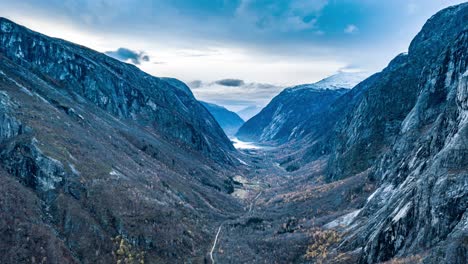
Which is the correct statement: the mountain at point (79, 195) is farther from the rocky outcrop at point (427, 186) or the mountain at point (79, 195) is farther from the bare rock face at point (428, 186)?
the bare rock face at point (428, 186)

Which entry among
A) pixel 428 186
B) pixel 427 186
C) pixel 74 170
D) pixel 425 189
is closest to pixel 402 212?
pixel 425 189

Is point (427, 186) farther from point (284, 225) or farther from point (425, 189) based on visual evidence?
point (284, 225)

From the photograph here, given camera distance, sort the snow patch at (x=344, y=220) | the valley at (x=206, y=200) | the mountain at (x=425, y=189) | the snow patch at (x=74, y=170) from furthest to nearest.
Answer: the snow patch at (x=344, y=220) < the snow patch at (x=74, y=170) < the valley at (x=206, y=200) < the mountain at (x=425, y=189)

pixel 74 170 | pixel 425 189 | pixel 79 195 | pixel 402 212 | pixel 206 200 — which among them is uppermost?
pixel 425 189

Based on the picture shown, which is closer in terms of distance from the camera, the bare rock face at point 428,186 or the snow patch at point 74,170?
the bare rock face at point 428,186

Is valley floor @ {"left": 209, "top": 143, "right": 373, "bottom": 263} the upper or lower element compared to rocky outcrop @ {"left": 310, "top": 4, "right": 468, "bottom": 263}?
lower

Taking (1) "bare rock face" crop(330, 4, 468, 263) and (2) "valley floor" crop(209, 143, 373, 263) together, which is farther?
(2) "valley floor" crop(209, 143, 373, 263)

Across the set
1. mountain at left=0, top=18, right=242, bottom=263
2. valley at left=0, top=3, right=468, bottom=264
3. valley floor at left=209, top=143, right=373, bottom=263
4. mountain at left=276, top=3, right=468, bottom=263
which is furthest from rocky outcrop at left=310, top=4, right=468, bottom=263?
mountain at left=0, top=18, right=242, bottom=263

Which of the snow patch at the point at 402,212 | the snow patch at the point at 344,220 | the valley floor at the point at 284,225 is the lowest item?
the valley floor at the point at 284,225

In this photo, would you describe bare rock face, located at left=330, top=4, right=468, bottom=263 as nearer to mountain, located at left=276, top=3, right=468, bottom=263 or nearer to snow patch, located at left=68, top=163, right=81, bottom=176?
mountain, located at left=276, top=3, right=468, bottom=263

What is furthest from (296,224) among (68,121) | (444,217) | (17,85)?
(17,85)

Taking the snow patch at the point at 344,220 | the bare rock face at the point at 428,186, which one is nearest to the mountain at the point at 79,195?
the snow patch at the point at 344,220
